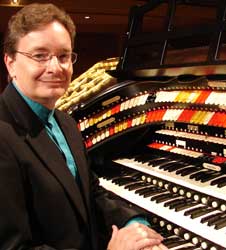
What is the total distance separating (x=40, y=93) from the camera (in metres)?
1.37

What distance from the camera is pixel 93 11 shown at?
17.9ft

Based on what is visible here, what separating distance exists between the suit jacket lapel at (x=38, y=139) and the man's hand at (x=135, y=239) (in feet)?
0.67

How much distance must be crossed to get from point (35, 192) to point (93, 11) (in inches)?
180

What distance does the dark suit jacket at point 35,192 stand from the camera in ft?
3.90

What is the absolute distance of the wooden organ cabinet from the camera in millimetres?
1779

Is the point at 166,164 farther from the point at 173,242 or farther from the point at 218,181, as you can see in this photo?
the point at 173,242

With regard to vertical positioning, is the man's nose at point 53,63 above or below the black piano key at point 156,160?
above

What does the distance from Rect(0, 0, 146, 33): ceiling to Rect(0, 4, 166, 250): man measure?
364 cm

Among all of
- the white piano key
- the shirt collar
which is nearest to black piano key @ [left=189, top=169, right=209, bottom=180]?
the white piano key

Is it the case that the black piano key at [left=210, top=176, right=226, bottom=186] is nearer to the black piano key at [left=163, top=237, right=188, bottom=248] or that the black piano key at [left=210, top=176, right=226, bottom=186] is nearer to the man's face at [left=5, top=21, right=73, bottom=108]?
the black piano key at [left=163, top=237, right=188, bottom=248]

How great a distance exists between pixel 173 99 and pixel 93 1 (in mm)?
3360

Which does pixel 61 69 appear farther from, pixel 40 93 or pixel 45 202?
pixel 45 202

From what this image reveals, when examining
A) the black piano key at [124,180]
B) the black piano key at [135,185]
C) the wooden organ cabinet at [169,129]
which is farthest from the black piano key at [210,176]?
the black piano key at [124,180]

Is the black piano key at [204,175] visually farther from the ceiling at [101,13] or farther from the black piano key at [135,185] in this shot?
the ceiling at [101,13]
